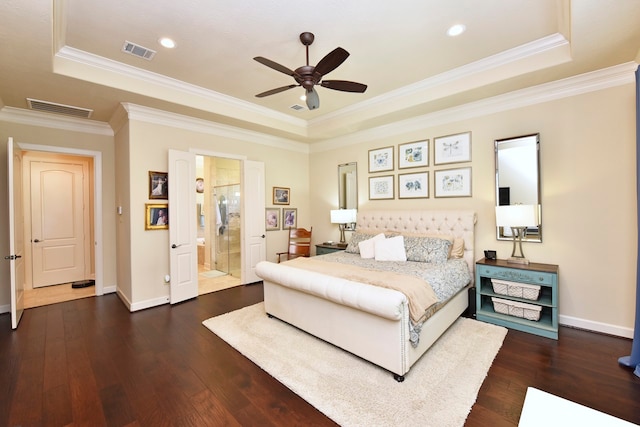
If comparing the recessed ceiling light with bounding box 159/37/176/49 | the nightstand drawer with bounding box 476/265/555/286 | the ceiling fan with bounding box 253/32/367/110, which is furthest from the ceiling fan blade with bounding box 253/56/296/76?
the nightstand drawer with bounding box 476/265/555/286

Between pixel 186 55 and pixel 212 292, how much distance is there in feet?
12.0

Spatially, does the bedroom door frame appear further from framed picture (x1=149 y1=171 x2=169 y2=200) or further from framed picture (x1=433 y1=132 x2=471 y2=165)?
framed picture (x1=433 y1=132 x2=471 y2=165)

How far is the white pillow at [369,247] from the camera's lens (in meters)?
4.20

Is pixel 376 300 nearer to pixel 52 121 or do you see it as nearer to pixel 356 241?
pixel 356 241

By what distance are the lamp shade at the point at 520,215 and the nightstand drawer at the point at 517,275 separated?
55 centimetres

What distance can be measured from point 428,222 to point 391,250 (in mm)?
867

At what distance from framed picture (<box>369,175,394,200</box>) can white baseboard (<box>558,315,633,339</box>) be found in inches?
111

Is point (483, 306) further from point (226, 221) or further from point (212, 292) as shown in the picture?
point (226, 221)

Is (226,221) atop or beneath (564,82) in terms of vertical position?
beneath

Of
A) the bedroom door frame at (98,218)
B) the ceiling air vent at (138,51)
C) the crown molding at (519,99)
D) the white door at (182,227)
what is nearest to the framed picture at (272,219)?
the white door at (182,227)

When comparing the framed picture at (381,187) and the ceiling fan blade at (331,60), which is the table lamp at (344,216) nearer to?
the framed picture at (381,187)

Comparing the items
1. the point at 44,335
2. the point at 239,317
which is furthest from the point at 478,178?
the point at 44,335

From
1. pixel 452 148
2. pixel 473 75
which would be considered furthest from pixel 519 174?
pixel 473 75

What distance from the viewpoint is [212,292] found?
493 centimetres
